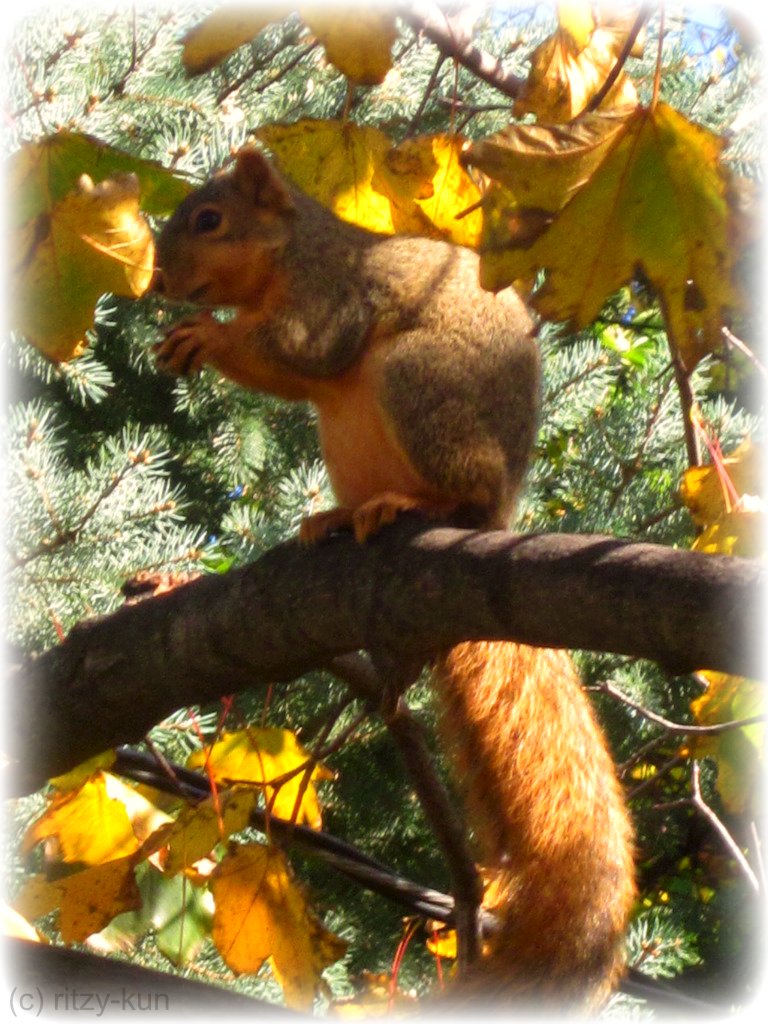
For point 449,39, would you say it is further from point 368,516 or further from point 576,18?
point 368,516

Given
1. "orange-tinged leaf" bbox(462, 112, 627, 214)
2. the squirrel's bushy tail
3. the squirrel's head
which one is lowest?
the squirrel's bushy tail

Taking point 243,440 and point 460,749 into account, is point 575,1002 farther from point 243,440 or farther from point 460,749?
point 243,440

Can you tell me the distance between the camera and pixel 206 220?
1.55m

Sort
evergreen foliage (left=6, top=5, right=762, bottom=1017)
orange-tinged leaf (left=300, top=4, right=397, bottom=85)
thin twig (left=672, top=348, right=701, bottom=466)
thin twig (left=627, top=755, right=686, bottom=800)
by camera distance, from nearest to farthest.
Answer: orange-tinged leaf (left=300, top=4, right=397, bottom=85) < thin twig (left=672, top=348, right=701, bottom=466) < thin twig (left=627, top=755, right=686, bottom=800) < evergreen foliage (left=6, top=5, right=762, bottom=1017)

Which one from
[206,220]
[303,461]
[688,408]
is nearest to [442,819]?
[688,408]

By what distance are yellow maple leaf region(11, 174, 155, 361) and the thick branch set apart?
0.28 meters

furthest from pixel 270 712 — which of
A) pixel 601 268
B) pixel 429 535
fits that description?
pixel 601 268

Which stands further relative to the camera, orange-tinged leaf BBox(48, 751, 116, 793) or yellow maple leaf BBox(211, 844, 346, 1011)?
orange-tinged leaf BBox(48, 751, 116, 793)

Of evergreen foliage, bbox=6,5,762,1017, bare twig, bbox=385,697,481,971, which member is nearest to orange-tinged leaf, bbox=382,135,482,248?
bare twig, bbox=385,697,481,971

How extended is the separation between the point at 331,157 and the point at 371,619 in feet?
1.49

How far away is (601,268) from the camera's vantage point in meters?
0.79

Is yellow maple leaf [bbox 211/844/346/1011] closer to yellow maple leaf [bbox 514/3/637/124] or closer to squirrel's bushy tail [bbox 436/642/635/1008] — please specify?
squirrel's bushy tail [bbox 436/642/635/1008]

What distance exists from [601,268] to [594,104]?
123 millimetres

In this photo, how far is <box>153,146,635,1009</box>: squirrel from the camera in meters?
1.12
